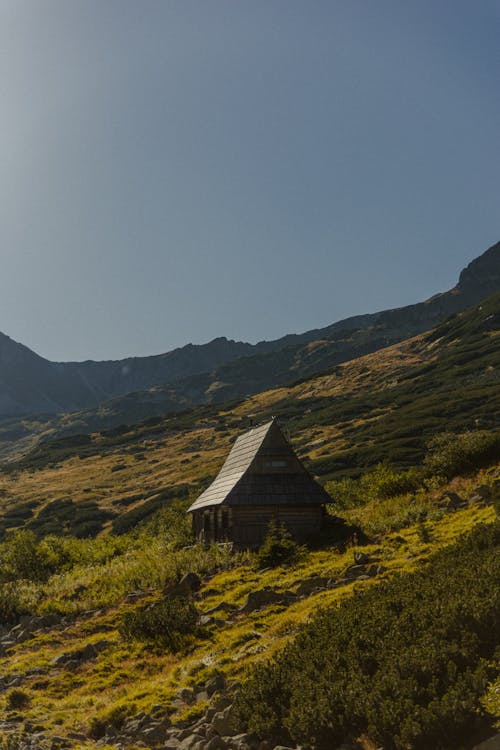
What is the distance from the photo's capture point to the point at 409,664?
816 centimetres

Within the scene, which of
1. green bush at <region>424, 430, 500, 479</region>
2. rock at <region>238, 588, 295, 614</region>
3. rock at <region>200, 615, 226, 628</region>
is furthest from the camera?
green bush at <region>424, 430, 500, 479</region>

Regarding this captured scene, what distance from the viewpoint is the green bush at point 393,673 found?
7.16 m

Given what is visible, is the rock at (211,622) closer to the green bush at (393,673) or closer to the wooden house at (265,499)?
the green bush at (393,673)

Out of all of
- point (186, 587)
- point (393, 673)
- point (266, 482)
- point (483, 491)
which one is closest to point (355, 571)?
point (186, 587)

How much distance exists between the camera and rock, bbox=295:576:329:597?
16953mm

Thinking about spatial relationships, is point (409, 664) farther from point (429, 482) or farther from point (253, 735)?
point (429, 482)

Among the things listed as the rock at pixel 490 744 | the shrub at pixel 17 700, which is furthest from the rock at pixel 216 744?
the shrub at pixel 17 700

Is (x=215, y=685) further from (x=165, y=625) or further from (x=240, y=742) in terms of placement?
(x=165, y=625)

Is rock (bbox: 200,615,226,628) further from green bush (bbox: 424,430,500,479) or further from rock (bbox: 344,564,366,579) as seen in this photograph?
green bush (bbox: 424,430,500,479)

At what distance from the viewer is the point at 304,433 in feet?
374

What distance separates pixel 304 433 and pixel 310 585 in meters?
97.1

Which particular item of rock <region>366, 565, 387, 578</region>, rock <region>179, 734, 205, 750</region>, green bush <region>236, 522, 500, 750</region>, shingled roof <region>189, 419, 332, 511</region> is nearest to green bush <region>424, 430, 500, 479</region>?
shingled roof <region>189, 419, 332, 511</region>

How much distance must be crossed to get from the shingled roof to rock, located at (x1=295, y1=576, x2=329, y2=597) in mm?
11340

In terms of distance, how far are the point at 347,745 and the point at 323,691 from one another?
2.79 feet
